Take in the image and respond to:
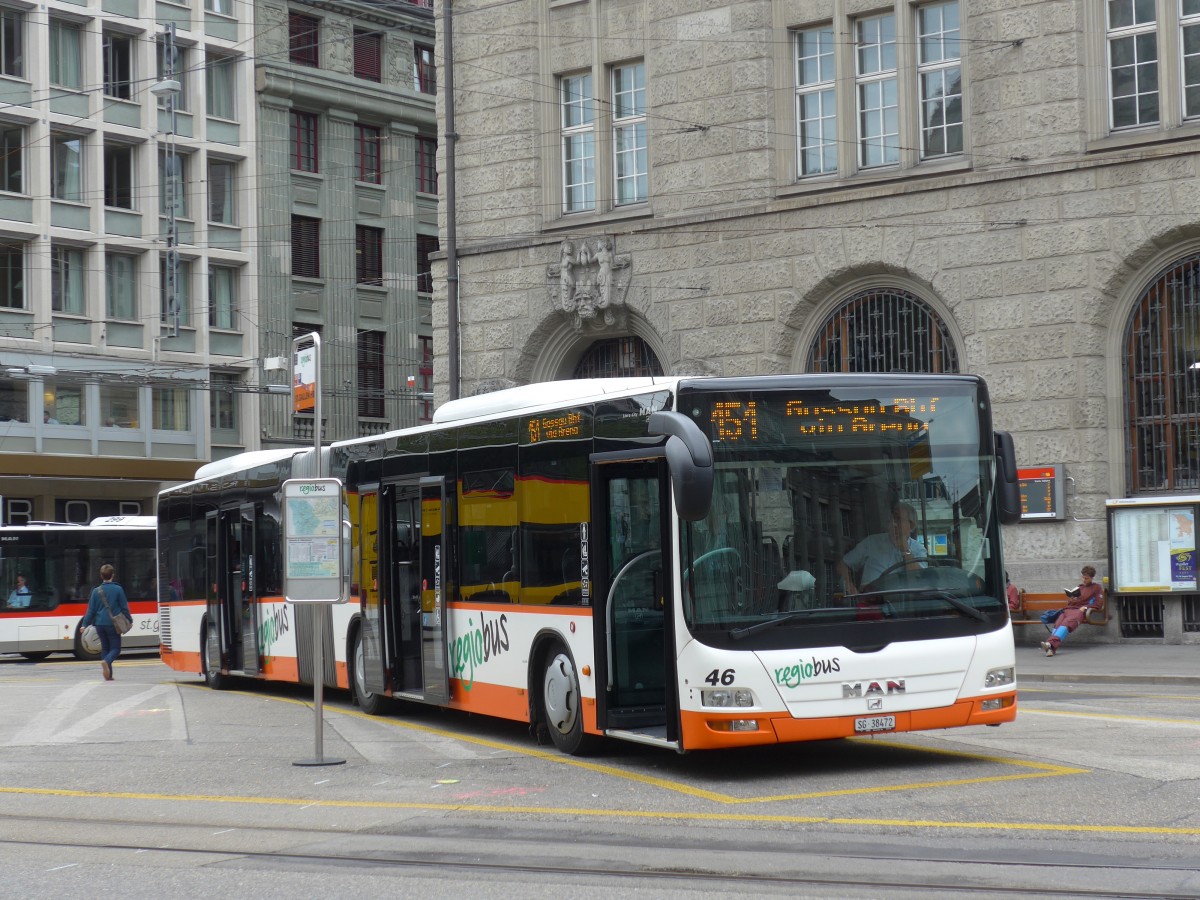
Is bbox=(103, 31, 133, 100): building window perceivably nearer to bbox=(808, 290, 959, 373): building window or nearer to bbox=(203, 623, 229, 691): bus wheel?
bbox=(808, 290, 959, 373): building window

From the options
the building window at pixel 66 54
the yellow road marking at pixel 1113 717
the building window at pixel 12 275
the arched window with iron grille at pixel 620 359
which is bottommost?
the yellow road marking at pixel 1113 717

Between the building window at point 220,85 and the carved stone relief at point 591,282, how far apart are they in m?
25.2

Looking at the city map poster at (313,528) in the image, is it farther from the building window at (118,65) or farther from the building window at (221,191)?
the building window at (221,191)

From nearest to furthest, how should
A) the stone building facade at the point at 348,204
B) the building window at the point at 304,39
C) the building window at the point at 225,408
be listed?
1. the building window at the point at 225,408
2. the stone building facade at the point at 348,204
3. the building window at the point at 304,39

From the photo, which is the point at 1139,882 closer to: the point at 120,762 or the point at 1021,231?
the point at 120,762

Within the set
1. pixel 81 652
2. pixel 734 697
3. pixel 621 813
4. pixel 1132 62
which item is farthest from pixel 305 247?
pixel 621 813

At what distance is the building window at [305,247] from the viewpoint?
53.9 m

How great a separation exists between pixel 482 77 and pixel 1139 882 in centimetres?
2554

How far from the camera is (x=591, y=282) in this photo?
2936 centimetres

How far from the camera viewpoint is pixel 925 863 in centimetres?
809

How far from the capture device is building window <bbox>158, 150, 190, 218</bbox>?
4906 centimetres

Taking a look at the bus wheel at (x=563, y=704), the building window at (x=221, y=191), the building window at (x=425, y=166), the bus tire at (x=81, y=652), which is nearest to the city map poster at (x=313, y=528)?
the bus wheel at (x=563, y=704)

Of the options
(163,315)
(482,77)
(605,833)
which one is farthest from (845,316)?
(163,315)

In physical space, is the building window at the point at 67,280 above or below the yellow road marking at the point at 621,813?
above
